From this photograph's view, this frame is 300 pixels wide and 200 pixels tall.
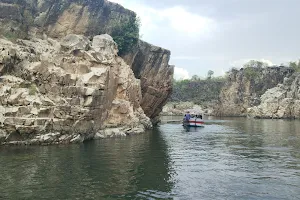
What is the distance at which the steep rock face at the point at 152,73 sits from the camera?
62.8 m

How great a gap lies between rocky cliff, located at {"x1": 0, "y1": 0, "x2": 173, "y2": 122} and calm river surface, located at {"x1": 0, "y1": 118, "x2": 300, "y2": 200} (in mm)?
20318

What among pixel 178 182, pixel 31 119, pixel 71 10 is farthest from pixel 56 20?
pixel 178 182

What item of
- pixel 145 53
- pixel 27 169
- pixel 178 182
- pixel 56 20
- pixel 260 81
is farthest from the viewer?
pixel 260 81

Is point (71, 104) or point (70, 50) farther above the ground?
point (70, 50)

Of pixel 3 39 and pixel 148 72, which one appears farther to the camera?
pixel 148 72

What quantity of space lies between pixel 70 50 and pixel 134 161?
20.6 meters

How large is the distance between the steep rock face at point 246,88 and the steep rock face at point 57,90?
106373 millimetres

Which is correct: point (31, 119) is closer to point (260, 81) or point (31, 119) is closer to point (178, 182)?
point (178, 182)

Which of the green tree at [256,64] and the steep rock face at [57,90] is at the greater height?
the green tree at [256,64]

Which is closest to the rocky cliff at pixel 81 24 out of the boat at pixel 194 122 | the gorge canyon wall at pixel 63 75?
the gorge canyon wall at pixel 63 75

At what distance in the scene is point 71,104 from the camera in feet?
122

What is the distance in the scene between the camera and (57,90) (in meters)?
37.8

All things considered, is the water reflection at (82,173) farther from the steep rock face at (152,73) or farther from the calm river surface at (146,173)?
the steep rock face at (152,73)

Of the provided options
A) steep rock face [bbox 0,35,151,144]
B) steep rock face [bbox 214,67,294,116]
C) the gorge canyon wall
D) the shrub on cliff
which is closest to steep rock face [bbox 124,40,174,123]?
the gorge canyon wall
